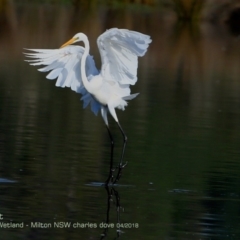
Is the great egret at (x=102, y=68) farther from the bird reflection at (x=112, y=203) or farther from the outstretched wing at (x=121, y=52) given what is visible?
the bird reflection at (x=112, y=203)

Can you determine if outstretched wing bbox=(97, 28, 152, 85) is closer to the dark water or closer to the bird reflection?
the dark water

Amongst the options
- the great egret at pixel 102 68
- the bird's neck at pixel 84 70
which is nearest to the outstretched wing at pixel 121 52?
the great egret at pixel 102 68

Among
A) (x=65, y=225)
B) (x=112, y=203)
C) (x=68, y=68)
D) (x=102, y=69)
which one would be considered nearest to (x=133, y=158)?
(x=102, y=69)

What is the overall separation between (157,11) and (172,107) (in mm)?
26036

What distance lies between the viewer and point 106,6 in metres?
42.0

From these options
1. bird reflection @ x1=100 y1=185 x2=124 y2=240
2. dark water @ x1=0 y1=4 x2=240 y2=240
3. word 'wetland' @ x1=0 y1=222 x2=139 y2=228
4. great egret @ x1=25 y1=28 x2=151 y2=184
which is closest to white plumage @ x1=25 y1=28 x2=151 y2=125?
great egret @ x1=25 y1=28 x2=151 y2=184

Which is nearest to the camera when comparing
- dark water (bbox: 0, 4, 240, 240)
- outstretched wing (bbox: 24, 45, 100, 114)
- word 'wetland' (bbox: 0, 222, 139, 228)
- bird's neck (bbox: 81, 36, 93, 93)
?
word 'wetland' (bbox: 0, 222, 139, 228)

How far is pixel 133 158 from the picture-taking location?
11.5 m

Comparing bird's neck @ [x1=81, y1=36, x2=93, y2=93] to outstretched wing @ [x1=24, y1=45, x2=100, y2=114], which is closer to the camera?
bird's neck @ [x1=81, y1=36, x2=93, y2=93]

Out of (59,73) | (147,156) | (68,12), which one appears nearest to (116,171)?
(147,156)

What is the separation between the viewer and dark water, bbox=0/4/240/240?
8.40 metres

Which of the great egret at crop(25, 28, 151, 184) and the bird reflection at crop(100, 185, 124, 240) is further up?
the great egret at crop(25, 28, 151, 184)

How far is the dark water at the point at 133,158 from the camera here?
8398 mm

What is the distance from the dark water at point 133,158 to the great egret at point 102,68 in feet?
2.02
